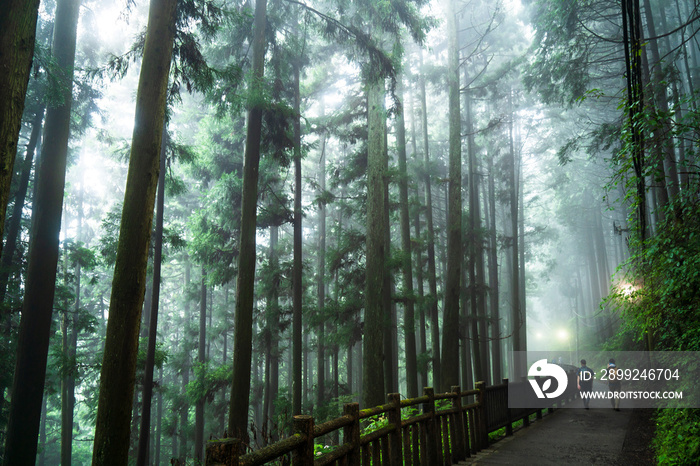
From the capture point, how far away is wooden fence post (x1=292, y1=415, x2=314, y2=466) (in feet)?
11.8

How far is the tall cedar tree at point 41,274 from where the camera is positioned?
824cm

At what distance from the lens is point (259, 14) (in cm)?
1020

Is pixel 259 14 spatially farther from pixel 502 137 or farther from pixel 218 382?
pixel 502 137

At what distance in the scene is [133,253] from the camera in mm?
5598

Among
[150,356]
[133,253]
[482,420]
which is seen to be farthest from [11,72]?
[482,420]

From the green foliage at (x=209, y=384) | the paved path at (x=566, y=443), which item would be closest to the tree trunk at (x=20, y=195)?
the green foliage at (x=209, y=384)

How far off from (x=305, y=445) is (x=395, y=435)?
2.35 metres

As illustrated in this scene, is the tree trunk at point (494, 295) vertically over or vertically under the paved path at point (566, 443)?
over

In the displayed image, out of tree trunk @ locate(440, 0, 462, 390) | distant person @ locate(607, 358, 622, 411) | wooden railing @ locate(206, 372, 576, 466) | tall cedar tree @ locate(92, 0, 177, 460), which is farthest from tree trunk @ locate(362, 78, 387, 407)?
distant person @ locate(607, 358, 622, 411)

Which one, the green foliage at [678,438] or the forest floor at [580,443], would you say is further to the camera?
the forest floor at [580,443]

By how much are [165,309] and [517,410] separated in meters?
36.8

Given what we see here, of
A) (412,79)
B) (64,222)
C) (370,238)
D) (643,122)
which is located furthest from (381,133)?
(64,222)

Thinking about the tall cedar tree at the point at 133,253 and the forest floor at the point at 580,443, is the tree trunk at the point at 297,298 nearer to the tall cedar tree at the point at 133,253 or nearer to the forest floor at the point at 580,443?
the forest floor at the point at 580,443

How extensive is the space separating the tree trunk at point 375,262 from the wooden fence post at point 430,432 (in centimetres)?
301
